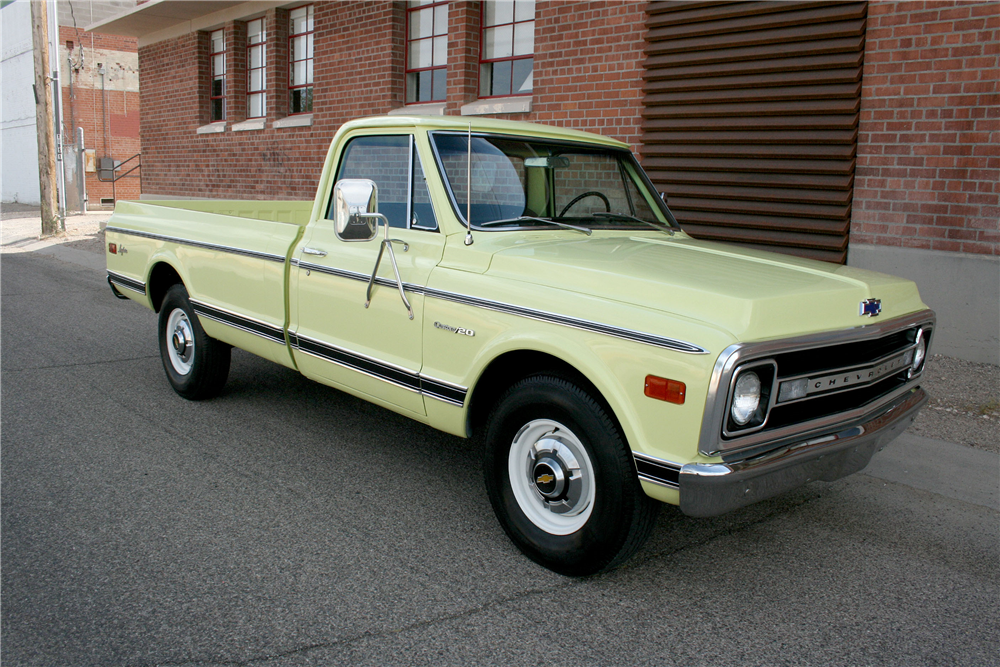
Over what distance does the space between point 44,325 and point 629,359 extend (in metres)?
7.05

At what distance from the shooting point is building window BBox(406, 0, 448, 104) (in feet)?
35.9

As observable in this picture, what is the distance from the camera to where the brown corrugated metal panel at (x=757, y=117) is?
689 cm

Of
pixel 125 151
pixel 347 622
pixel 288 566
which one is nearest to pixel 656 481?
pixel 347 622

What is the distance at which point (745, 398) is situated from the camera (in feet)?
8.93

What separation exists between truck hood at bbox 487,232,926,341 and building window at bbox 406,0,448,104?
7949 millimetres

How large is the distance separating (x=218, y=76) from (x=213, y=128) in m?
1.24

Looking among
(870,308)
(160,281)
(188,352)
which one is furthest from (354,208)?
(160,281)

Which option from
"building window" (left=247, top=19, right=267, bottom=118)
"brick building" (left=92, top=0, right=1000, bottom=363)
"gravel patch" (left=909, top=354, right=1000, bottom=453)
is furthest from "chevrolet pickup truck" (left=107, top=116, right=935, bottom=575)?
"building window" (left=247, top=19, right=267, bottom=118)

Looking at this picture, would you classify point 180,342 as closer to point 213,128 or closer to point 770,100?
point 770,100

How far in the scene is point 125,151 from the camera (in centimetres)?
3006

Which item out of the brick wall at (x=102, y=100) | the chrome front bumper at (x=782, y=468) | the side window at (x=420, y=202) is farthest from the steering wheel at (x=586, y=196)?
the brick wall at (x=102, y=100)

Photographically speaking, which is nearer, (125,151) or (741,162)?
(741,162)

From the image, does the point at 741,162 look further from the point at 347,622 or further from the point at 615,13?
the point at 347,622

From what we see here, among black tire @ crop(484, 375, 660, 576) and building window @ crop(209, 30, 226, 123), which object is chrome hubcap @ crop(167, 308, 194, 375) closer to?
black tire @ crop(484, 375, 660, 576)
